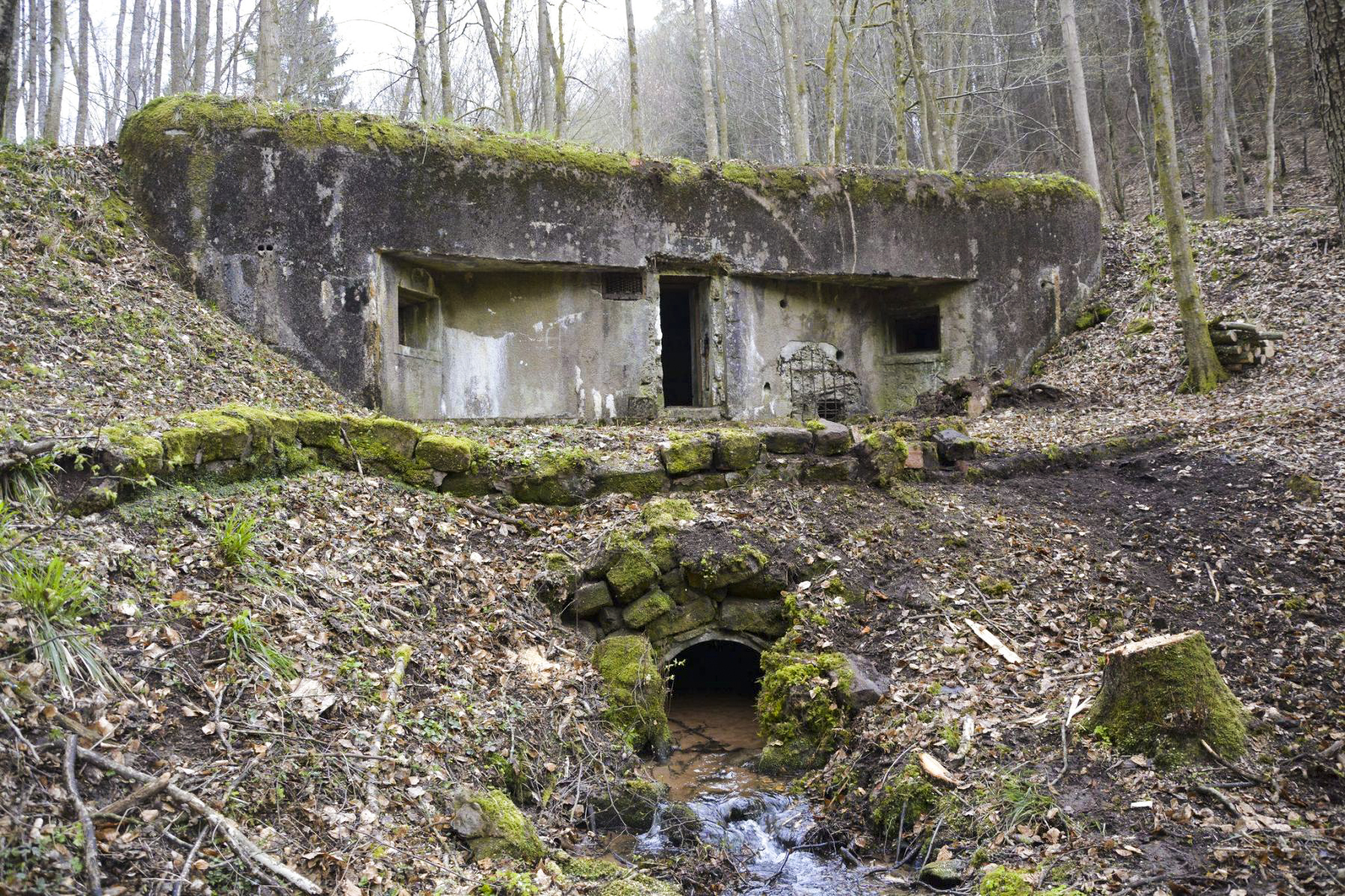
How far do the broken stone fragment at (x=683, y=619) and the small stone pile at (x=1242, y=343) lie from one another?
7510 millimetres

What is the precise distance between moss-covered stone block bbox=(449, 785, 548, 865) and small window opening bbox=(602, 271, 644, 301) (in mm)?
7731

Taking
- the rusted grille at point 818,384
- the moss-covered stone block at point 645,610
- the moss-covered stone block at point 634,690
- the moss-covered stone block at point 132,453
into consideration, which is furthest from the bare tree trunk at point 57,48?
the moss-covered stone block at point 634,690

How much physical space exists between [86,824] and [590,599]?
3944mm

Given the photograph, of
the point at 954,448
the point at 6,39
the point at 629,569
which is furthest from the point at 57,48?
the point at 954,448

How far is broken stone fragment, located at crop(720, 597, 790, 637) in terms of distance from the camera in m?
7.00

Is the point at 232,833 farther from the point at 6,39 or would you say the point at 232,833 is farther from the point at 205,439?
the point at 6,39

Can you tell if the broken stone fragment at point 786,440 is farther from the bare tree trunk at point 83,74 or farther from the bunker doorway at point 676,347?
the bare tree trunk at point 83,74

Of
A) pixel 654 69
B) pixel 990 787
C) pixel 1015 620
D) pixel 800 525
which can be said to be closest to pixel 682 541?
pixel 800 525

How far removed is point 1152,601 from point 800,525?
260 cm

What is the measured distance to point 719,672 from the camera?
8391 millimetres

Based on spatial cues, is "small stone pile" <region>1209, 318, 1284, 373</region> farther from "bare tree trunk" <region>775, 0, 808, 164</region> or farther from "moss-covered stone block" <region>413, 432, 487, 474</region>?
"moss-covered stone block" <region>413, 432, 487, 474</region>

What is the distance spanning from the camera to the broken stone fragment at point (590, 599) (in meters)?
6.57

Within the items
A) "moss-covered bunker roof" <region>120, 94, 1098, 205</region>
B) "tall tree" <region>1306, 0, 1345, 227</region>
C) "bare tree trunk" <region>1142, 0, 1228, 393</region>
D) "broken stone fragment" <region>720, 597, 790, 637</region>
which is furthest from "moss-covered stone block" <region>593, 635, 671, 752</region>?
"bare tree trunk" <region>1142, 0, 1228, 393</region>

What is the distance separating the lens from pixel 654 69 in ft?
113
